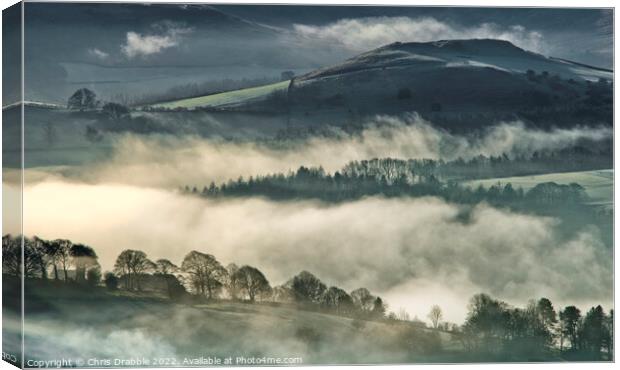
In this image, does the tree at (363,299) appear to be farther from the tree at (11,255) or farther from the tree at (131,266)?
the tree at (11,255)

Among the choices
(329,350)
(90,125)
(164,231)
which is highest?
(90,125)

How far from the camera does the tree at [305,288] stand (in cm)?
1391

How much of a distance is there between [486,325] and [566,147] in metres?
1.83

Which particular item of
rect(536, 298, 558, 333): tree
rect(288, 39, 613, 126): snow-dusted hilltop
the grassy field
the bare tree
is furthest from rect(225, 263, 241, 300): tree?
rect(536, 298, 558, 333): tree

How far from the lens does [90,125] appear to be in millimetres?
13797

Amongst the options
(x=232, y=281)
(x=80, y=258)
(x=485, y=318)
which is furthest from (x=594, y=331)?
(x=80, y=258)

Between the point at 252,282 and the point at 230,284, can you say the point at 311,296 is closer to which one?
the point at 252,282

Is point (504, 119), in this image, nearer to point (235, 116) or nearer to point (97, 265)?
point (235, 116)

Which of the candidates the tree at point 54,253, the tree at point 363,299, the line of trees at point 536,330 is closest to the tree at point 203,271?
the tree at point 54,253

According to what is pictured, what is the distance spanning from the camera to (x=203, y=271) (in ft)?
45.4

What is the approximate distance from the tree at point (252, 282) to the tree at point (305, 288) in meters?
0.23

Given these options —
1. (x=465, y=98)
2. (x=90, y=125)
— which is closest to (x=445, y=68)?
(x=465, y=98)

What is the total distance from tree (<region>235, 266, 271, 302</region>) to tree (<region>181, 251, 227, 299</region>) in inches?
6.1

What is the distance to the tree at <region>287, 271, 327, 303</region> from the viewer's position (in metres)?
13.9
